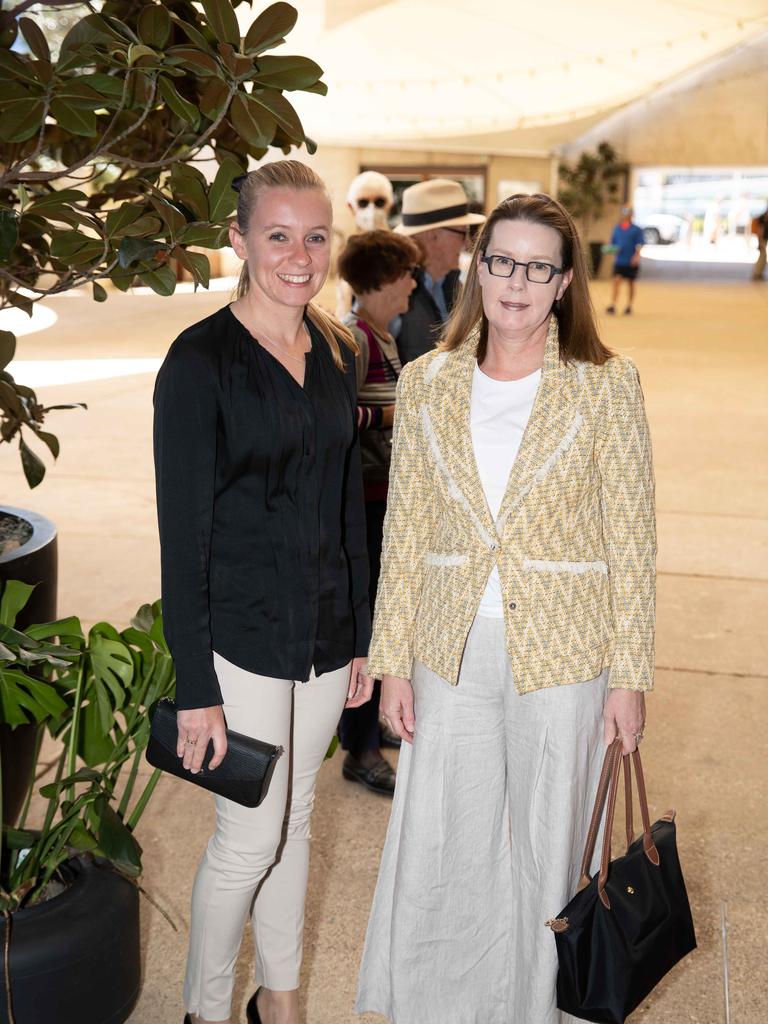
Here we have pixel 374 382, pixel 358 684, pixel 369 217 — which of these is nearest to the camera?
pixel 358 684

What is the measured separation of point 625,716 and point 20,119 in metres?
1.64

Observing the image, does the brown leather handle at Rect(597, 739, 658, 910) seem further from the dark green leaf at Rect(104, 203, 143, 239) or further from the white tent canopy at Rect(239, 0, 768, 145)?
the white tent canopy at Rect(239, 0, 768, 145)

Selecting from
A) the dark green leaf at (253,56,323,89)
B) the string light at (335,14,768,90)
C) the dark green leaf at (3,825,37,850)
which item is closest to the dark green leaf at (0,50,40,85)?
the dark green leaf at (253,56,323,89)

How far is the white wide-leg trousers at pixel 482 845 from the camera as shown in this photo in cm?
227

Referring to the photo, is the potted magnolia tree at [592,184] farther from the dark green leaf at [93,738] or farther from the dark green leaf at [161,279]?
the dark green leaf at [93,738]

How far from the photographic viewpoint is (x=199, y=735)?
2.17 meters

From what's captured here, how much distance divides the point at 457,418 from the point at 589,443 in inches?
10.5

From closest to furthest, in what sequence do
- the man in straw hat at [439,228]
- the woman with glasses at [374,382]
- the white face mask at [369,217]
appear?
the woman with glasses at [374,382] < the man in straw hat at [439,228] < the white face mask at [369,217]

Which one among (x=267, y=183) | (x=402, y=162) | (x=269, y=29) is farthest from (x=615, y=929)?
(x=402, y=162)

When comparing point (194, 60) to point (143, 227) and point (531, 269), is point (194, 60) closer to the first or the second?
point (143, 227)

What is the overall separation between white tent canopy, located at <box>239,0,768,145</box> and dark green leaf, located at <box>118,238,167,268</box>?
2200 cm

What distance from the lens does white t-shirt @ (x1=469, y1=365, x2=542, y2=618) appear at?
7.34 ft

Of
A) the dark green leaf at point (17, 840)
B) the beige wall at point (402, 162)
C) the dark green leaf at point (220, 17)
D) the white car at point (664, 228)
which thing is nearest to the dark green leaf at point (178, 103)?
the dark green leaf at point (220, 17)

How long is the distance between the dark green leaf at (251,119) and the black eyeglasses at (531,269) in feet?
1.69
